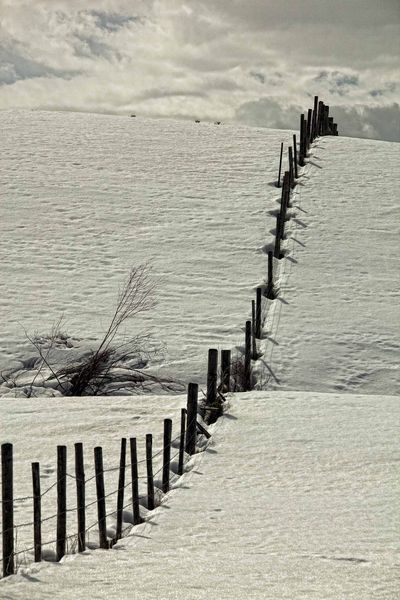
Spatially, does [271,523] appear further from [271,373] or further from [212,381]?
[271,373]

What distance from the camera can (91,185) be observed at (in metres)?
23.5

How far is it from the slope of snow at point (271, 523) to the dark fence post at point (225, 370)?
2.61 feet

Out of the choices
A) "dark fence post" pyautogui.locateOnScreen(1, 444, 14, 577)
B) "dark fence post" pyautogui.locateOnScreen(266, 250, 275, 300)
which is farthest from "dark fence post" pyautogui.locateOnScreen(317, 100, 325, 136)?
"dark fence post" pyautogui.locateOnScreen(1, 444, 14, 577)

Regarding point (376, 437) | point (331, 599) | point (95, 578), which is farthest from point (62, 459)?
point (376, 437)

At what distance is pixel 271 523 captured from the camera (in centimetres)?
738

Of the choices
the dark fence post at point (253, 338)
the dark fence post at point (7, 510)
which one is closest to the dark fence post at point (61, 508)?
the dark fence post at point (7, 510)

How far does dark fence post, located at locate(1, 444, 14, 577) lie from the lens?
20.8ft

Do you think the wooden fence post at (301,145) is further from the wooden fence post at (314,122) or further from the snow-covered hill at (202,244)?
the wooden fence post at (314,122)

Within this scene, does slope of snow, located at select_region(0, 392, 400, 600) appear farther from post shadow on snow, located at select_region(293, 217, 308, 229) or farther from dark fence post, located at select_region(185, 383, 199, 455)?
post shadow on snow, located at select_region(293, 217, 308, 229)

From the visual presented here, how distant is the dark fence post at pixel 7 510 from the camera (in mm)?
6332

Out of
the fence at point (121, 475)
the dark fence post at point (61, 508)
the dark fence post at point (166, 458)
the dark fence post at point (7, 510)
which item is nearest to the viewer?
the dark fence post at point (7, 510)

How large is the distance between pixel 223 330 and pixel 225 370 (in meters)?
A: 3.06

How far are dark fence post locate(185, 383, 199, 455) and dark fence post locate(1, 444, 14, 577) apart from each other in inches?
142

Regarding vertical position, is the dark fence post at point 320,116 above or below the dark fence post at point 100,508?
above
